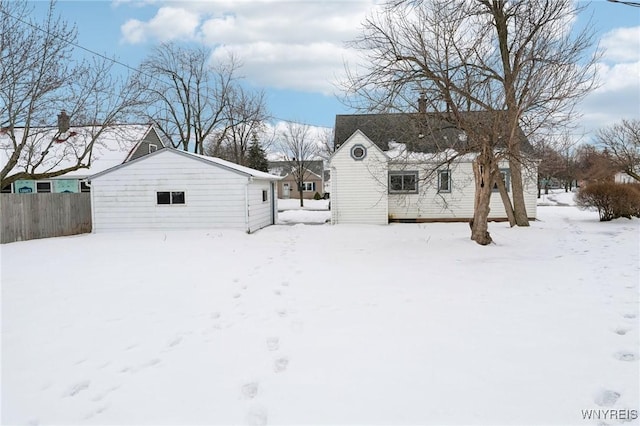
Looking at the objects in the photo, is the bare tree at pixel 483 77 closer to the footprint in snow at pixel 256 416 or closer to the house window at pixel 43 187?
the footprint in snow at pixel 256 416

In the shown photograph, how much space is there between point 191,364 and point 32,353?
165cm

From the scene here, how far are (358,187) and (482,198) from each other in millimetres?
7587

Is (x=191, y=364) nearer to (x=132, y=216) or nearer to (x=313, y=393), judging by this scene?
(x=313, y=393)

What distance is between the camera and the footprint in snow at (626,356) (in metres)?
3.35

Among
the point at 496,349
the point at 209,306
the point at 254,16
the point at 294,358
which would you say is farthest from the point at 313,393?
the point at 254,16

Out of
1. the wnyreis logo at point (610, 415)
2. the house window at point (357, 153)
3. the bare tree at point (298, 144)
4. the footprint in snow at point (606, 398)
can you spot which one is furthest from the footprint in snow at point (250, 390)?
the bare tree at point (298, 144)

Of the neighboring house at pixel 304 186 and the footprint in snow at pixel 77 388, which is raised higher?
the neighboring house at pixel 304 186

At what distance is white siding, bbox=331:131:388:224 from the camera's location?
16922mm

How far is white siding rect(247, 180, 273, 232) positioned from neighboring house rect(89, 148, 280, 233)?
149 mm

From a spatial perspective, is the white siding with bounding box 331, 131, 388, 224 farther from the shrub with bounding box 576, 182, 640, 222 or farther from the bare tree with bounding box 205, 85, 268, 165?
the bare tree with bounding box 205, 85, 268, 165

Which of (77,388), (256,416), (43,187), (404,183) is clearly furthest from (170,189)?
(256,416)

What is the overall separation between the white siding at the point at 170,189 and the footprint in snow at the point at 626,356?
12.4m

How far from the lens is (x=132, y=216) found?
1476cm

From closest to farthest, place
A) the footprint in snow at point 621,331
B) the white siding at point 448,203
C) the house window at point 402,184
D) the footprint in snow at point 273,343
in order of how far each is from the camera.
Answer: the footprint in snow at point 273,343, the footprint in snow at point 621,331, the white siding at point 448,203, the house window at point 402,184
